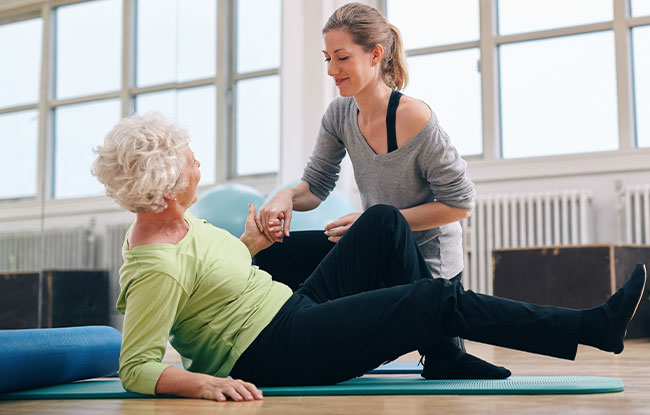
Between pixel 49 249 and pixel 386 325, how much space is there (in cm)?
355

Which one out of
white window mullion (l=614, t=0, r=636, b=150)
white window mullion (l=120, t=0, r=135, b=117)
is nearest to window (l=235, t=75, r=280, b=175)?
white window mullion (l=120, t=0, r=135, b=117)

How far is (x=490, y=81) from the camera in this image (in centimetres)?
491

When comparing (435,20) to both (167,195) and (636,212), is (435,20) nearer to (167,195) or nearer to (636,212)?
(636,212)

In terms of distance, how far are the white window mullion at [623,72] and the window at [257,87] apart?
2.26 meters

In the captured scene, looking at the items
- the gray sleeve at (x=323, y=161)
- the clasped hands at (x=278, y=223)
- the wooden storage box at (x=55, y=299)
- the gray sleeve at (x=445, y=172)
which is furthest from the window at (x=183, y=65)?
the gray sleeve at (x=445, y=172)

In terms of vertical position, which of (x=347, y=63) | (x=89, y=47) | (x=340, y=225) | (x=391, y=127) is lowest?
(x=340, y=225)

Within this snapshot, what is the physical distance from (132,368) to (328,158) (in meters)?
0.99

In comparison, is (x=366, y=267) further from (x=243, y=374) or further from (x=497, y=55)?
(x=497, y=55)

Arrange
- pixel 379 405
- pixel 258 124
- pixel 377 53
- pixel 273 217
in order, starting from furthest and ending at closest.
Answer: pixel 258 124 → pixel 377 53 → pixel 273 217 → pixel 379 405

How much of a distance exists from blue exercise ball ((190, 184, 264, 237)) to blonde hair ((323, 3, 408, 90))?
208 centimetres

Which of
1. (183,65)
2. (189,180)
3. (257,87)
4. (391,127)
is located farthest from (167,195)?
(257,87)

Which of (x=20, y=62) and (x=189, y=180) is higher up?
(x=20, y=62)

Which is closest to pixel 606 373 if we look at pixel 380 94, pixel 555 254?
pixel 380 94

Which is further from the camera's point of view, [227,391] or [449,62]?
[449,62]
